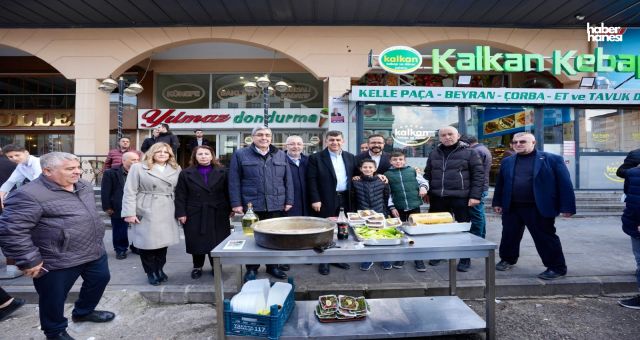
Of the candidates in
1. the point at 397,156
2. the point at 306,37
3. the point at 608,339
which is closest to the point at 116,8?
the point at 306,37

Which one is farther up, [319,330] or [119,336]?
[319,330]

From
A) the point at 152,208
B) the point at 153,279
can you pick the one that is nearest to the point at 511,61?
the point at 152,208

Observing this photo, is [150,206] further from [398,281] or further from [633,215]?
[633,215]

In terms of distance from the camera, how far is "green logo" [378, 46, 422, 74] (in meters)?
9.95

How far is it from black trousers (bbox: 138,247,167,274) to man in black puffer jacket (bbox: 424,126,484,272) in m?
3.57

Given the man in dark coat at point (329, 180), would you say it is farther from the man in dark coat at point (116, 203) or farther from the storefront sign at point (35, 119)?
the storefront sign at point (35, 119)

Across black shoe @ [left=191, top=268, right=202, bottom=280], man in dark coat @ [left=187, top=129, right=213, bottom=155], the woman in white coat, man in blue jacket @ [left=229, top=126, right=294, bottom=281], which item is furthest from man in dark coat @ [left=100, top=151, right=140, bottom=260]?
man in dark coat @ [left=187, top=129, right=213, bottom=155]

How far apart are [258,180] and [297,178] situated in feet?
1.98

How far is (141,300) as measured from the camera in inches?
149

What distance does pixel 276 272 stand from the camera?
13.8ft

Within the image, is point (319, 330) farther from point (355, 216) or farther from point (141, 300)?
point (141, 300)

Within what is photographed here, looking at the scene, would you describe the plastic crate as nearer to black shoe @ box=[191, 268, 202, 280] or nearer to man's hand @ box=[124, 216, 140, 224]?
black shoe @ box=[191, 268, 202, 280]

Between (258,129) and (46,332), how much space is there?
2790mm

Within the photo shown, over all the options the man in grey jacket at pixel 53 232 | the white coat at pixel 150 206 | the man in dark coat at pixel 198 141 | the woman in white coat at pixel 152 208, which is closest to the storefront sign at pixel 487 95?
the man in dark coat at pixel 198 141
